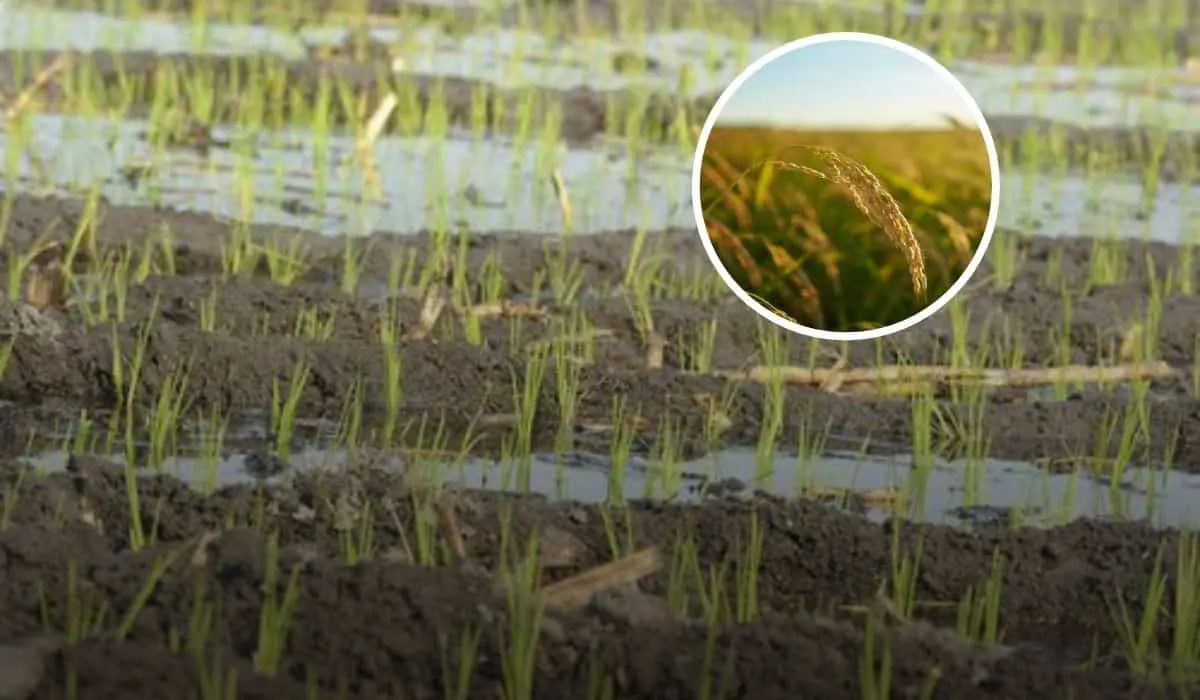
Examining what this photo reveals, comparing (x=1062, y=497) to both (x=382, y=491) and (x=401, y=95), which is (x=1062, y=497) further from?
(x=401, y=95)

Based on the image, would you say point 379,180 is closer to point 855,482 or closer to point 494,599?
point 855,482

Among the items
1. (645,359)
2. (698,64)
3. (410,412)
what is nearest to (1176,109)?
(698,64)

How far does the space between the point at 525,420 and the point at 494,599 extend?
1.22m

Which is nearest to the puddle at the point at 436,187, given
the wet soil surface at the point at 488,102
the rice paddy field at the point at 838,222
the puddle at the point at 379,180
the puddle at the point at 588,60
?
the puddle at the point at 379,180

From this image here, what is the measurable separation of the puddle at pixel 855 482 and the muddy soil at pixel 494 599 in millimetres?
264

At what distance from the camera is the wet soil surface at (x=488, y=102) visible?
827cm

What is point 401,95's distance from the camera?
836 cm

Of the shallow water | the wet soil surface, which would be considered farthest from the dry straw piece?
the wet soil surface

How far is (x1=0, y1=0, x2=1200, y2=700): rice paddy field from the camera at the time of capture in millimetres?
3482

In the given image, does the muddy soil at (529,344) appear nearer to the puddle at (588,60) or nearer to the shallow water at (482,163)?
the shallow water at (482,163)

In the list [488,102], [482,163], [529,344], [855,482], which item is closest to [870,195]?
[855,482]

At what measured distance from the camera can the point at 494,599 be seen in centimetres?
358

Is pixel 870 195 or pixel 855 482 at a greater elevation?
pixel 870 195

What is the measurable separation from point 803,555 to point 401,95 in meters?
4.56
